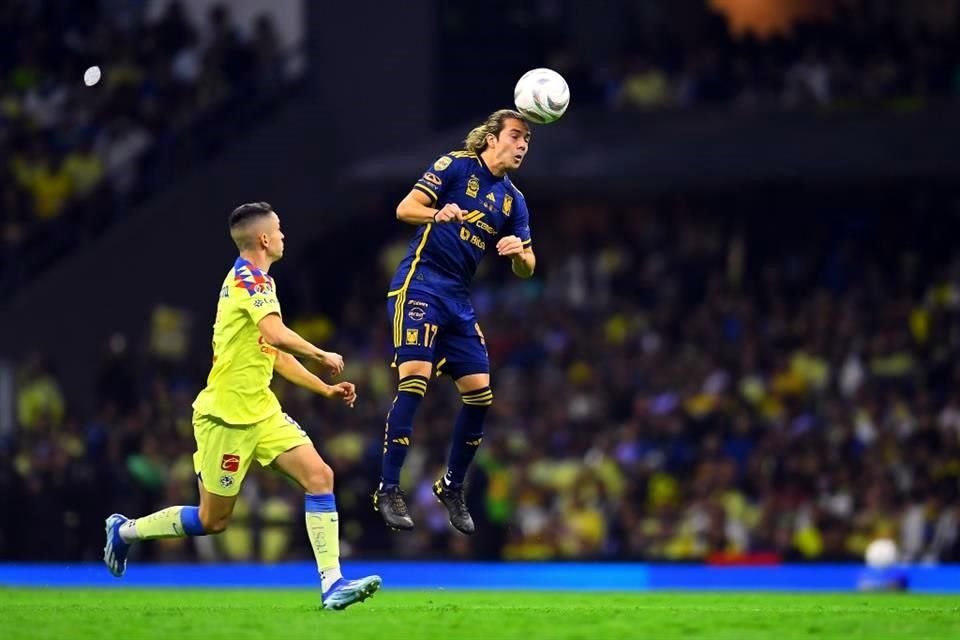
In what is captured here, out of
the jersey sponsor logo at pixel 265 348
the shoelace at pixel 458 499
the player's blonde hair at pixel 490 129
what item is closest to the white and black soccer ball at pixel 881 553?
the shoelace at pixel 458 499

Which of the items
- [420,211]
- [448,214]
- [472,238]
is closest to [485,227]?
[472,238]

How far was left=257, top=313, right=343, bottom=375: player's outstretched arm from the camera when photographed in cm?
1014

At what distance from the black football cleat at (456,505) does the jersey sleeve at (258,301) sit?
211 centimetres

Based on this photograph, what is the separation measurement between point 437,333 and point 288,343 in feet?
5.18

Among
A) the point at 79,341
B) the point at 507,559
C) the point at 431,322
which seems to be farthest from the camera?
the point at 79,341

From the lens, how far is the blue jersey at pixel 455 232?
1150 centimetres

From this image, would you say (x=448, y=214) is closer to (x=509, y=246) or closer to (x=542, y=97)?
(x=509, y=246)

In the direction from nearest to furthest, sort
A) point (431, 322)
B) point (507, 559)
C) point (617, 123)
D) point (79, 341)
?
point (431, 322), point (507, 559), point (617, 123), point (79, 341)

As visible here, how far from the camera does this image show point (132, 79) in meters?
25.6

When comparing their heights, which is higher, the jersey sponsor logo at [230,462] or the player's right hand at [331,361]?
the player's right hand at [331,361]

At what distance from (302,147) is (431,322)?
48.4 feet

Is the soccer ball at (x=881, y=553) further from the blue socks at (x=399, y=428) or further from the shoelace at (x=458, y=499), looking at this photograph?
the blue socks at (x=399, y=428)

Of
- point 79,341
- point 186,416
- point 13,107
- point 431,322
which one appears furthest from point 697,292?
point 431,322

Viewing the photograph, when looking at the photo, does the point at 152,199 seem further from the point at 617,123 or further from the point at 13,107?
the point at 617,123
